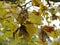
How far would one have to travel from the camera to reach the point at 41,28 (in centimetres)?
52

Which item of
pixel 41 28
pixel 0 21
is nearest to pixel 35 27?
pixel 41 28

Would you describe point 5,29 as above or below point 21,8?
below

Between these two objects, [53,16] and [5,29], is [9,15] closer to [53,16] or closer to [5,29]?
[5,29]

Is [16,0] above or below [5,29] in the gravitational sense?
above

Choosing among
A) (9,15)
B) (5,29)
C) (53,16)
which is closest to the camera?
(9,15)

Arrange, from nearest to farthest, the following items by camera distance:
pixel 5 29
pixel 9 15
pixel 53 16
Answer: pixel 9 15, pixel 5 29, pixel 53 16

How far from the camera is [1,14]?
0.48 m

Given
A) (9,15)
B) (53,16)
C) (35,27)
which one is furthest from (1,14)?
(53,16)

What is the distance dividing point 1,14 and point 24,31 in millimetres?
103

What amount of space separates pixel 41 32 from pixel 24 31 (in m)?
0.07

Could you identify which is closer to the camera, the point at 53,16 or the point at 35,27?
the point at 35,27

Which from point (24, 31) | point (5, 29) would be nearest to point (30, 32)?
point (24, 31)

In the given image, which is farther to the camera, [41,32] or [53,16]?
[53,16]

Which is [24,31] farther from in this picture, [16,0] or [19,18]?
[16,0]
